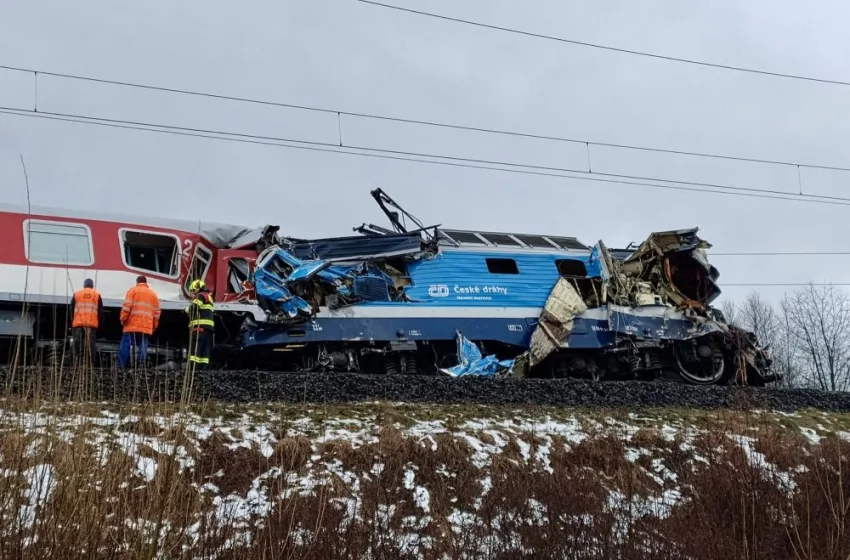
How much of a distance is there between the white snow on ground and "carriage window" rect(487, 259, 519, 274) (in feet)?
14.2

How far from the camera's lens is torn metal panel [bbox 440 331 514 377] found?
12156 millimetres

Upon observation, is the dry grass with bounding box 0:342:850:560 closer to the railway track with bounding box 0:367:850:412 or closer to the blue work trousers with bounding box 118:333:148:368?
the railway track with bounding box 0:367:850:412

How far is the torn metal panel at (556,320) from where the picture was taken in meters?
12.9

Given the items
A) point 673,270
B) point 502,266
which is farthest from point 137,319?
point 673,270

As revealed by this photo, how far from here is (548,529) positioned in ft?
20.1

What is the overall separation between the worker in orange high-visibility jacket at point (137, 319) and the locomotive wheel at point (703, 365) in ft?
30.1

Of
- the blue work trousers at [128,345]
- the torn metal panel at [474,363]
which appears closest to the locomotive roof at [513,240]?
the torn metal panel at [474,363]

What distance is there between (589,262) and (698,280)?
2291 millimetres

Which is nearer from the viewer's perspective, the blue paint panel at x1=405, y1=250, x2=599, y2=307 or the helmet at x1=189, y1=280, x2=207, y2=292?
the helmet at x1=189, y1=280, x2=207, y2=292

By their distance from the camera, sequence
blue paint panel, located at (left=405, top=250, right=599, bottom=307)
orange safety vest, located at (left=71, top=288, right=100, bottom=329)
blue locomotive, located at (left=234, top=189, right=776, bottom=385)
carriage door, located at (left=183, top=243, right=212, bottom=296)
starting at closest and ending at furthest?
orange safety vest, located at (left=71, top=288, right=100, bottom=329) < blue locomotive, located at (left=234, top=189, right=776, bottom=385) < carriage door, located at (left=183, top=243, right=212, bottom=296) < blue paint panel, located at (left=405, top=250, right=599, bottom=307)

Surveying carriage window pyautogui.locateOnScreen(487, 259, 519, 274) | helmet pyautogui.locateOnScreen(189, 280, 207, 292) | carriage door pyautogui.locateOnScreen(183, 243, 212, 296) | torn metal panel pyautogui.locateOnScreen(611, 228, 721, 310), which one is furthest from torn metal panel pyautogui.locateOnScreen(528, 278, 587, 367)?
carriage door pyautogui.locateOnScreen(183, 243, 212, 296)

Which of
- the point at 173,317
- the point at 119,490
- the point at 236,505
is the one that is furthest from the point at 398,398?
the point at 119,490

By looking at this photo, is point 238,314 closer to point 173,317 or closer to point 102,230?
point 173,317

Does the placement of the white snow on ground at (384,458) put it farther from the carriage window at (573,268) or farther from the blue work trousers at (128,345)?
the carriage window at (573,268)
